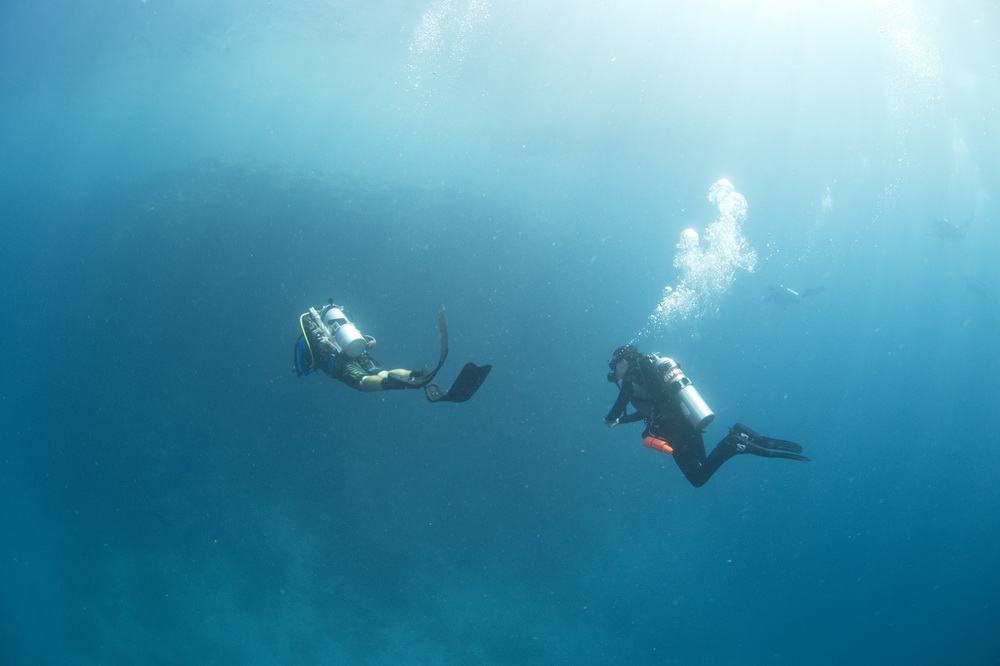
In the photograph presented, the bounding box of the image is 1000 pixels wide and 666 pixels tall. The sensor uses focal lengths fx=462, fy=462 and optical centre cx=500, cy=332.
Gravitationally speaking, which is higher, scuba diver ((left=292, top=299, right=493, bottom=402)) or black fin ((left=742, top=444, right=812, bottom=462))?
scuba diver ((left=292, top=299, right=493, bottom=402))

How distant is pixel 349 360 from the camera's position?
6.63 metres

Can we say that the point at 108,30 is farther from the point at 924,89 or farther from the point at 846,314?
the point at 846,314

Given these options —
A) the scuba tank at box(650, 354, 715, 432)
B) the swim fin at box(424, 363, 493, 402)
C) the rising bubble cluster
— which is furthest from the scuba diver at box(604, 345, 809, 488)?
the rising bubble cluster

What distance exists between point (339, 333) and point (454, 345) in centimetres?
1069

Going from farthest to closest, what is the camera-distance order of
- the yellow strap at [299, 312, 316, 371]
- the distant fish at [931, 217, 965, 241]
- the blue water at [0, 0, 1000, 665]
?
1. the distant fish at [931, 217, 965, 241]
2. the blue water at [0, 0, 1000, 665]
3. the yellow strap at [299, 312, 316, 371]

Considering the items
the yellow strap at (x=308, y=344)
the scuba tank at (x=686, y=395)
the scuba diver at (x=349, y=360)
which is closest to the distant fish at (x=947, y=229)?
the scuba tank at (x=686, y=395)

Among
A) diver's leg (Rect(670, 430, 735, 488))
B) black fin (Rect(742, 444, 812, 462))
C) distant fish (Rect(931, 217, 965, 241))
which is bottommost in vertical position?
black fin (Rect(742, 444, 812, 462))

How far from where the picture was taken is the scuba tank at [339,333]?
6531mm

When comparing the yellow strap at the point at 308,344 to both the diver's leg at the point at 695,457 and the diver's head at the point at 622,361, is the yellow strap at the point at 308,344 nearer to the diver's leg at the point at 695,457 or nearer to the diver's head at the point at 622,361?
the diver's head at the point at 622,361

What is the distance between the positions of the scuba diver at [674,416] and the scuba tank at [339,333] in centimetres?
360

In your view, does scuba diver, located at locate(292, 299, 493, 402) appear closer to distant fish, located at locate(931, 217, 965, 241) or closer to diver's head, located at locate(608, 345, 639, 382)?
diver's head, located at locate(608, 345, 639, 382)

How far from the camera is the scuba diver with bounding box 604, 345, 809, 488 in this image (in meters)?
6.19

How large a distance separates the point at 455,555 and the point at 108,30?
32899mm

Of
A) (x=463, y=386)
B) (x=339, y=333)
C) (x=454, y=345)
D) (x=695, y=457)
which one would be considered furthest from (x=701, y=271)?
(x=463, y=386)
